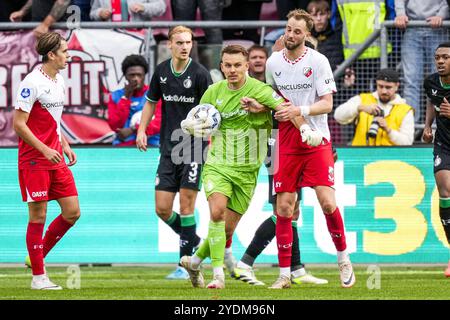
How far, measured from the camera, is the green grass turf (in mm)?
10641

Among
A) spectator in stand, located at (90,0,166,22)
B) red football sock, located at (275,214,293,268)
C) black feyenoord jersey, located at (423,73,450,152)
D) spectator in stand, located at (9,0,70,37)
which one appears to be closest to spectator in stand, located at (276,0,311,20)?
spectator in stand, located at (90,0,166,22)

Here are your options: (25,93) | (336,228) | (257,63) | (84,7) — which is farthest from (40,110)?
(84,7)

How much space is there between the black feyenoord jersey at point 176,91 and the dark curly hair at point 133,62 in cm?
208

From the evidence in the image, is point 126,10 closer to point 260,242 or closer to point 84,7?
point 84,7

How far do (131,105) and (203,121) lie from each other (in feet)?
13.4

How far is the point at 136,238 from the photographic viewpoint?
49.5 feet

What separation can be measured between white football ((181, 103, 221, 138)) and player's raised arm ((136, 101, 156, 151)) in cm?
119

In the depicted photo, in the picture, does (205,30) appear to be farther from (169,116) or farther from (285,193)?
(285,193)

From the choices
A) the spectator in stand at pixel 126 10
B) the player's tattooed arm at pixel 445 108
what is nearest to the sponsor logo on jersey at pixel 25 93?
the player's tattooed arm at pixel 445 108

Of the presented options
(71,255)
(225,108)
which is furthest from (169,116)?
(71,255)

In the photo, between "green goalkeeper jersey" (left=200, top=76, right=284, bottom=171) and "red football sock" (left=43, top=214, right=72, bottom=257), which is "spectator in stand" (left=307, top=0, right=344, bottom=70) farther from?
"red football sock" (left=43, top=214, right=72, bottom=257)

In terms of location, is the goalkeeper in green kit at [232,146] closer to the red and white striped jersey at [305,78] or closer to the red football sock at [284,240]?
the red and white striped jersey at [305,78]

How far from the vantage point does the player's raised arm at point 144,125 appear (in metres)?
12.6

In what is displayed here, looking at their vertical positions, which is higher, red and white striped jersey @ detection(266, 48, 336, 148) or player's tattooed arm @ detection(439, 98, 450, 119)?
red and white striped jersey @ detection(266, 48, 336, 148)
